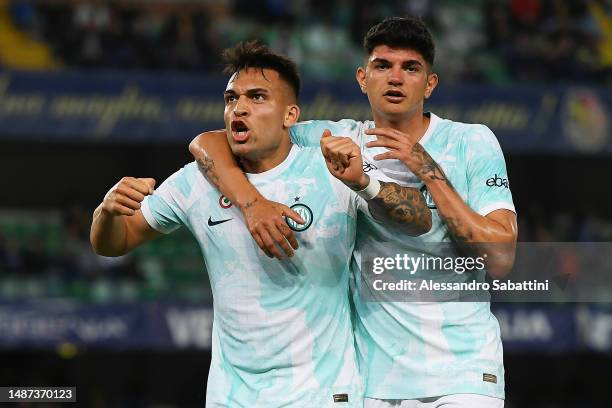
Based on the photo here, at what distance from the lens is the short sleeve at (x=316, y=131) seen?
534 centimetres

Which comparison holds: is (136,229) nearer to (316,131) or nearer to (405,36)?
(316,131)

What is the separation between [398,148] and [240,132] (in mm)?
726

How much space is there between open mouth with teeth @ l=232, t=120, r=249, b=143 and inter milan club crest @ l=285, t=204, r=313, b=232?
370mm

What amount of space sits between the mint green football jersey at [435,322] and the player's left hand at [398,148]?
0.24 metres

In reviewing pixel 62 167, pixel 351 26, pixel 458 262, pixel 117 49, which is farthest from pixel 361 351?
pixel 62 167

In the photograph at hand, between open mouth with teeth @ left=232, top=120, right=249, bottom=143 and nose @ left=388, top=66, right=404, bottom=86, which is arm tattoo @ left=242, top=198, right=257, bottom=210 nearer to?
open mouth with teeth @ left=232, top=120, right=249, bottom=143

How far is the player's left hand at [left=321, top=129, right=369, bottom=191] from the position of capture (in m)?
4.50

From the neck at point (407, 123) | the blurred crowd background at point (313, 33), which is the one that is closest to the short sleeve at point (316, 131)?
the neck at point (407, 123)

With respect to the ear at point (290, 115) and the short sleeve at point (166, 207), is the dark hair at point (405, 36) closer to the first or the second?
the ear at point (290, 115)

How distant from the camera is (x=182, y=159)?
16.8m

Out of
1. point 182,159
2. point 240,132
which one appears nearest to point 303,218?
point 240,132

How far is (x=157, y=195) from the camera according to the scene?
5254mm

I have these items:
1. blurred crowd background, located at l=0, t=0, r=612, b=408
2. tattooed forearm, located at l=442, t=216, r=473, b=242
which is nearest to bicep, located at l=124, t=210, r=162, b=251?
tattooed forearm, located at l=442, t=216, r=473, b=242

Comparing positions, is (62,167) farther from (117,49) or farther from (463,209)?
(463,209)
